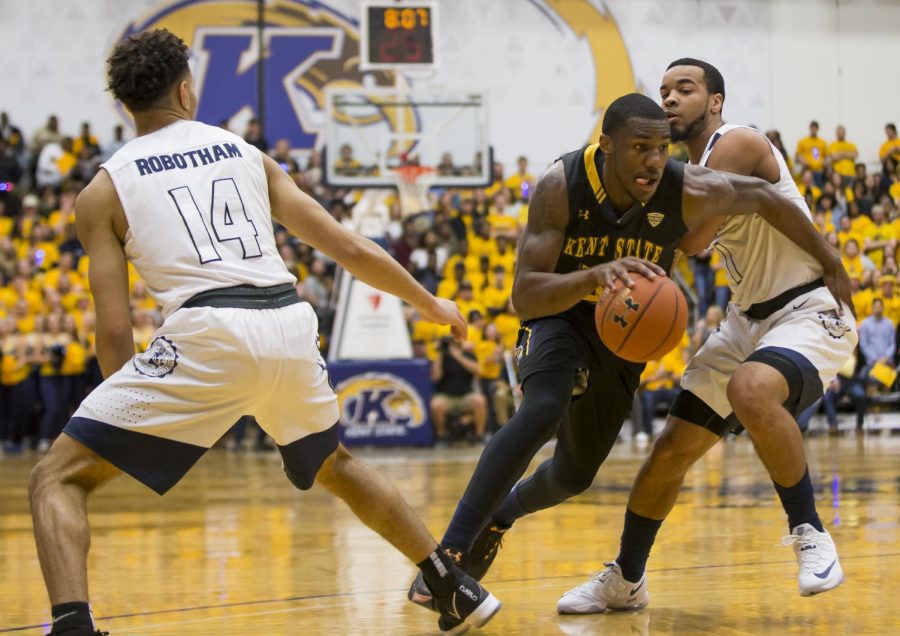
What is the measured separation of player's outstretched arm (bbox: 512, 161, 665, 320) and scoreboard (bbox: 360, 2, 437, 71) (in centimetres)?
1075

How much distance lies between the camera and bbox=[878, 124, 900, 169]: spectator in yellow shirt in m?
21.0

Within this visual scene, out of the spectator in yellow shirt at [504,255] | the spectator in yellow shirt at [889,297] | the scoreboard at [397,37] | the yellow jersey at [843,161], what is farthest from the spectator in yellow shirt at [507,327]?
the yellow jersey at [843,161]

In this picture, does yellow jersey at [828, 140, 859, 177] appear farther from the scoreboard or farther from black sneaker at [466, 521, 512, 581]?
black sneaker at [466, 521, 512, 581]

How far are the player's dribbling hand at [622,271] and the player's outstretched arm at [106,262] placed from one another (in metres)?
1.59

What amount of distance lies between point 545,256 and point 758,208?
0.86m

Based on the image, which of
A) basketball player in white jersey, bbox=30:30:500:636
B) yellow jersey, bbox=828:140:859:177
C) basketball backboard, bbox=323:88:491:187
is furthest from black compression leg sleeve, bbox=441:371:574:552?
yellow jersey, bbox=828:140:859:177

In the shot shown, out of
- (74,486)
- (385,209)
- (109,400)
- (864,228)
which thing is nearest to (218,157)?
(109,400)

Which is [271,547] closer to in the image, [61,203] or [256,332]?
[256,332]

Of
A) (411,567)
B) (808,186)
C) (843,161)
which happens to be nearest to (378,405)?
(411,567)

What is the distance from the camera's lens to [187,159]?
390cm

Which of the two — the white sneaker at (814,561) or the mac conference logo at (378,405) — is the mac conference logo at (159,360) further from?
the mac conference logo at (378,405)

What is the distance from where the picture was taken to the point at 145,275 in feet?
12.8

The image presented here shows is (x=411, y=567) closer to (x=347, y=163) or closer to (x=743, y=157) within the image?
(x=743, y=157)

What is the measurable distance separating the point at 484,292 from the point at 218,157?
1232 centimetres
